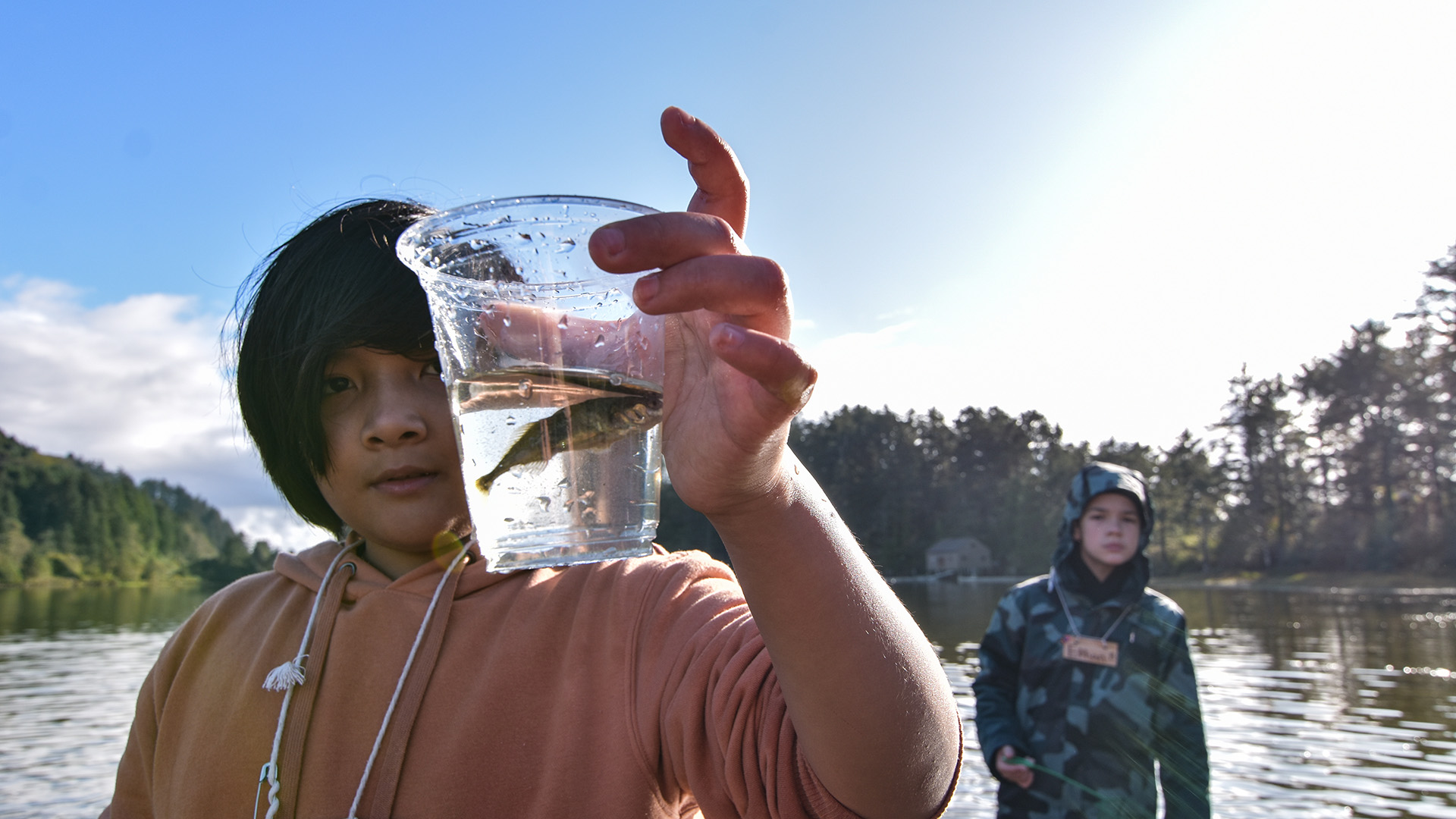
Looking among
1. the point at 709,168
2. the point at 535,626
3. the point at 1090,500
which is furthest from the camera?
the point at 1090,500

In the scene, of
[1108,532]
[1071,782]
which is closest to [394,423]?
[1071,782]

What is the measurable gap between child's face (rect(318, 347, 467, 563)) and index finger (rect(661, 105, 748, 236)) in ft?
2.55

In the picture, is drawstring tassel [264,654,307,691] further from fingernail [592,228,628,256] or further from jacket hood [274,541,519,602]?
fingernail [592,228,628,256]

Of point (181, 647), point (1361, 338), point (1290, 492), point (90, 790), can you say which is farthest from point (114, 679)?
point (1290, 492)

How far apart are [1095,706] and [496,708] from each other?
4.13 metres

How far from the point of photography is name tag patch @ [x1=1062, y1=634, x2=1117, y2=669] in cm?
482

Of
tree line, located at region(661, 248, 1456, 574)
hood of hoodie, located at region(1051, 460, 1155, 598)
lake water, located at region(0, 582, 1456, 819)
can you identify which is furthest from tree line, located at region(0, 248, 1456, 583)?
hood of hoodie, located at region(1051, 460, 1155, 598)

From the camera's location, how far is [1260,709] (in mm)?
15289

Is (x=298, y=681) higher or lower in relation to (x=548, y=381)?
lower

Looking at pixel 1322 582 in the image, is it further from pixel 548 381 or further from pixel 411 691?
pixel 548 381

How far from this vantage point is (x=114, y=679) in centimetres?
2089

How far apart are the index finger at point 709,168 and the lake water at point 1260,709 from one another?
9.73 meters

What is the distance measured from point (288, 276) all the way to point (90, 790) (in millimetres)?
12907

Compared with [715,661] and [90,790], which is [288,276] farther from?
[90,790]
